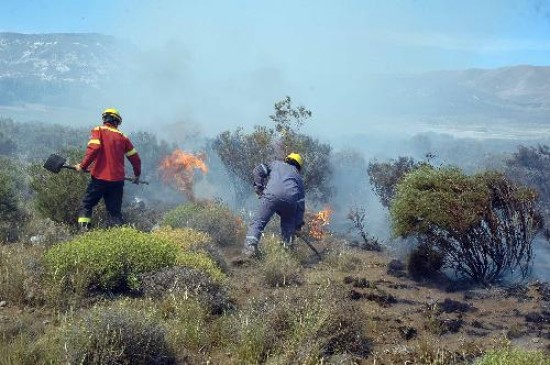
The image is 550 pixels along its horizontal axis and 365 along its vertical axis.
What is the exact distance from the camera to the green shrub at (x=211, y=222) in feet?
32.3

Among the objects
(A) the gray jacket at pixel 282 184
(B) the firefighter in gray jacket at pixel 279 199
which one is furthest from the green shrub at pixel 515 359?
(A) the gray jacket at pixel 282 184

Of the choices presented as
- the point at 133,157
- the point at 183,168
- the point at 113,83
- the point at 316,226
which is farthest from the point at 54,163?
the point at 113,83

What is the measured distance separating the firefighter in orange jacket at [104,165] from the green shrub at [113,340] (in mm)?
4092

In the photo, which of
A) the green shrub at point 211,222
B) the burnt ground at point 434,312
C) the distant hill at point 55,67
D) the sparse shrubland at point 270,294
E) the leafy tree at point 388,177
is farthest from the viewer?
the distant hill at point 55,67

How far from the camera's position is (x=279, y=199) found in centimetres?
873

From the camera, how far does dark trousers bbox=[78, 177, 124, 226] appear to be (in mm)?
8133

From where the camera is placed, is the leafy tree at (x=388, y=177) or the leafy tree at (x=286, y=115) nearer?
the leafy tree at (x=286, y=115)

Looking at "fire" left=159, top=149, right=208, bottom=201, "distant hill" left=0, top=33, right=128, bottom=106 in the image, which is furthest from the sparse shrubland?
"distant hill" left=0, top=33, right=128, bottom=106

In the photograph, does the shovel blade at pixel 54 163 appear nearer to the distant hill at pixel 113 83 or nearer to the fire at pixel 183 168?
the fire at pixel 183 168

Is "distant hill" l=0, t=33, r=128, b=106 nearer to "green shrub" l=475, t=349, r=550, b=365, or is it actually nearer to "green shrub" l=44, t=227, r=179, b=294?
"green shrub" l=44, t=227, r=179, b=294

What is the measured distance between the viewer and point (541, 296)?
729cm

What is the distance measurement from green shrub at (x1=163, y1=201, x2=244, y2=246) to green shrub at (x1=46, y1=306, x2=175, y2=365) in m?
5.41

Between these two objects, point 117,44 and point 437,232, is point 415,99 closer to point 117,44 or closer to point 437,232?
point 117,44

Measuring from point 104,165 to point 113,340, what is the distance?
15.4 feet
